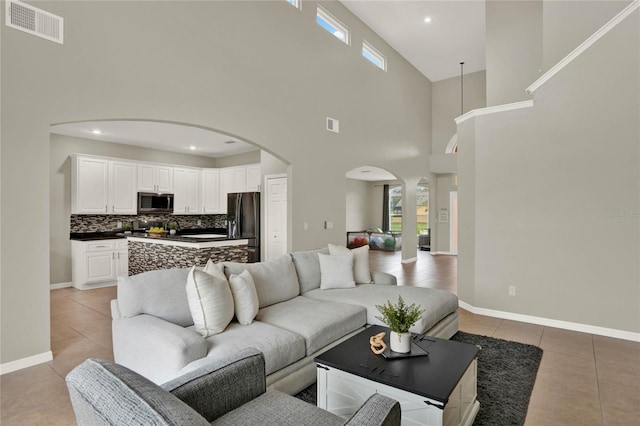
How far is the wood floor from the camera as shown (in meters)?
2.38

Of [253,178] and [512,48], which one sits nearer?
[512,48]

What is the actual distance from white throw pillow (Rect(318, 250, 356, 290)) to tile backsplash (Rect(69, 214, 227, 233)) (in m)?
5.76

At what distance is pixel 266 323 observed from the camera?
2.79 meters

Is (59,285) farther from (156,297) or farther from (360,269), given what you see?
(360,269)

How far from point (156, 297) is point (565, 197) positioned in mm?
4518

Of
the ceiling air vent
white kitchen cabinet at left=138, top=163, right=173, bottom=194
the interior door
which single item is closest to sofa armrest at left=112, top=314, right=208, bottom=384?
the ceiling air vent

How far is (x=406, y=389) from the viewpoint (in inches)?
72.5

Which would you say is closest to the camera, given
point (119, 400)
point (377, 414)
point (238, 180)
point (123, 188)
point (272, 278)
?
point (119, 400)

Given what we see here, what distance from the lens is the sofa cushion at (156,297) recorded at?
100 inches

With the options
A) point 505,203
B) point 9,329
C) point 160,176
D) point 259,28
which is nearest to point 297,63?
point 259,28

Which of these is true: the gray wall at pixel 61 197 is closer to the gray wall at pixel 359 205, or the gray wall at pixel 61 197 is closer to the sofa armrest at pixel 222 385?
the sofa armrest at pixel 222 385

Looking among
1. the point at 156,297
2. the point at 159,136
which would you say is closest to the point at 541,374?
the point at 156,297

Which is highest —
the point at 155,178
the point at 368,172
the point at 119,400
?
the point at 368,172

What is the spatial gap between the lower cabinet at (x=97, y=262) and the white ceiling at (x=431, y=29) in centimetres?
656
